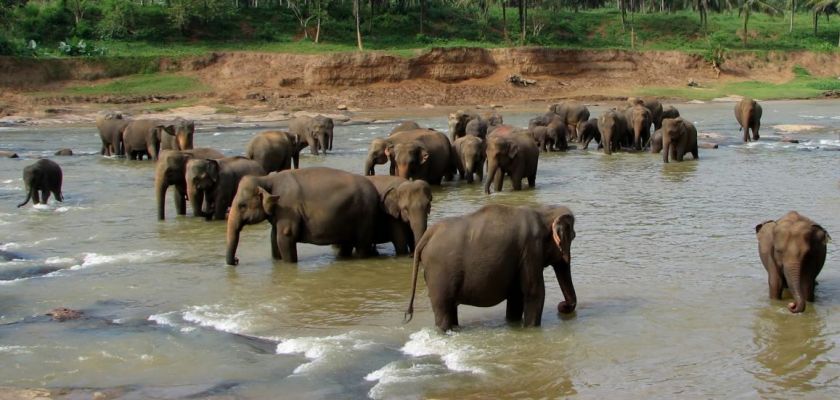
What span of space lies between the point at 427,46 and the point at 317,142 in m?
34.0

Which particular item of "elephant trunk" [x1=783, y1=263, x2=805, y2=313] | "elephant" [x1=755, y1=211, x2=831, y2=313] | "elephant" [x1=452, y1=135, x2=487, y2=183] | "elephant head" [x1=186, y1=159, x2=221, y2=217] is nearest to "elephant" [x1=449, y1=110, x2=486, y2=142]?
"elephant" [x1=452, y1=135, x2=487, y2=183]

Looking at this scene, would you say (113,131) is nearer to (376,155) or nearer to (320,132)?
(320,132)

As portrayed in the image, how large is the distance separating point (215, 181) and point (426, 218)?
4814 mm

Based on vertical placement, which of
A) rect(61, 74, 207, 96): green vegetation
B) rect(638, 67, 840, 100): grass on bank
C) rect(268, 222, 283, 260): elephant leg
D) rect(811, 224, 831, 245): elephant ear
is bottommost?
rect(638, 67, 840, 100): grass on bank

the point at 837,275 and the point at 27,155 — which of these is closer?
the point at 837,275

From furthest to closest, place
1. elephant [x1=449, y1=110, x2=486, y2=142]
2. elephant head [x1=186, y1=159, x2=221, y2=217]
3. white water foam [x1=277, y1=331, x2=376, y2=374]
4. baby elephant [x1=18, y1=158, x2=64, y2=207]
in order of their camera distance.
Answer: elephant [x1=449, y1=110, x2=486, y2=142], baby elephant [x1=18, y1=158, x2=64, y2=207], elephant head [x1=186, y1=159, x2=221, y2=217], white water foam [x1=277, y1=331, x2=376, y2=374]

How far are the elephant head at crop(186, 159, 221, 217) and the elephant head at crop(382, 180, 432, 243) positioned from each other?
14.0 ft

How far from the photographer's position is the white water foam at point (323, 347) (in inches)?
340

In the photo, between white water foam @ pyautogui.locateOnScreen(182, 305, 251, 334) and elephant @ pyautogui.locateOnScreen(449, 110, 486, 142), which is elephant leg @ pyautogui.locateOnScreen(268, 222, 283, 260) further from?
elephant @ pyautogui.locateOnScreen(449, 110, 486, 142)

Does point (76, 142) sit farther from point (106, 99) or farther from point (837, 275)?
point (837, 275)

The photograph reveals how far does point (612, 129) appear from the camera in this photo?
26.4 m

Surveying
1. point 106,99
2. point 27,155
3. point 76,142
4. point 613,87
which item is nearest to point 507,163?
point 27,155

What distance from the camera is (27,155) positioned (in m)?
29.0

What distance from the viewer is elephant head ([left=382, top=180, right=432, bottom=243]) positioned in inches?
464
